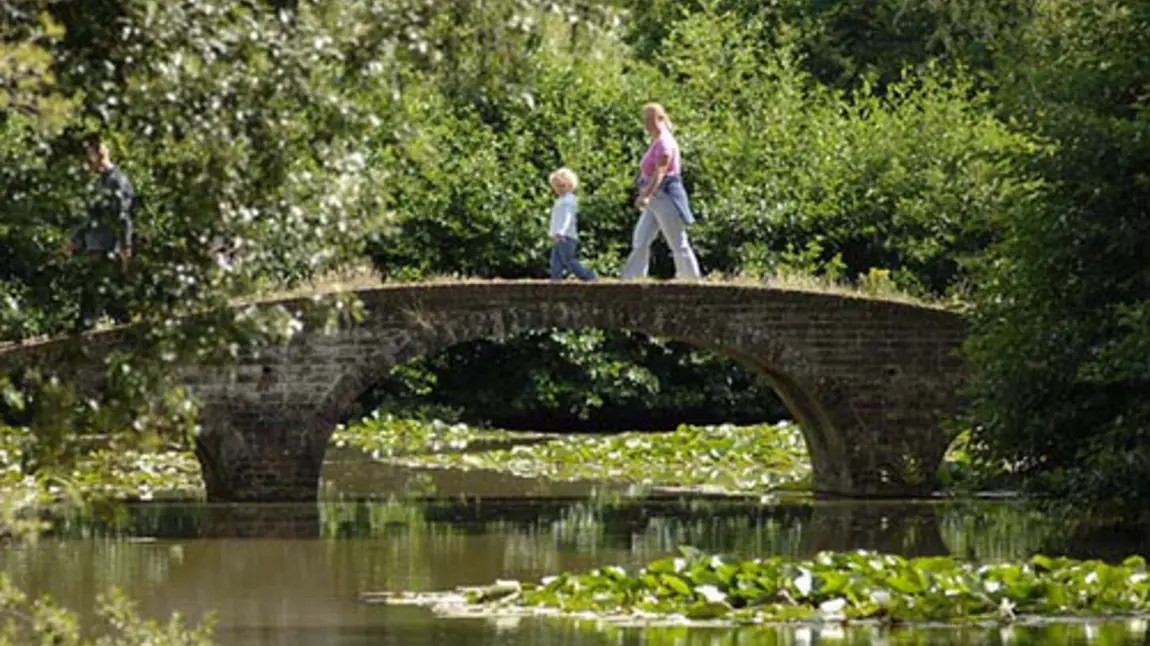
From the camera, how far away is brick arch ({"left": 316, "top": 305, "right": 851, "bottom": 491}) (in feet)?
95.6

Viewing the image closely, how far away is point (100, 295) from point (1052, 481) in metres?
12.5

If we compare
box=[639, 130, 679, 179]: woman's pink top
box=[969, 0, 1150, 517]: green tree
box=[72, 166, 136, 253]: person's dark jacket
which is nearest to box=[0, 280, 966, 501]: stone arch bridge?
box=[639, 130, 679, 179]: woman's pink top

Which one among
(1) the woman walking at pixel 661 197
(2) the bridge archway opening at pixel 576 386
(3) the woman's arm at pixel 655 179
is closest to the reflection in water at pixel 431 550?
(1) the woman walking at pixel 661 197

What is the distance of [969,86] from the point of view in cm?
4266

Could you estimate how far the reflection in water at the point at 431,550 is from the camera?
64.2 feet

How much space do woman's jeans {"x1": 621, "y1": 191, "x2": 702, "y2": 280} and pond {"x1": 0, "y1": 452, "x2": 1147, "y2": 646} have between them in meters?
2.14

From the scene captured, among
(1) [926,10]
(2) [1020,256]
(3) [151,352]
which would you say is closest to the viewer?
(3) [151,352]

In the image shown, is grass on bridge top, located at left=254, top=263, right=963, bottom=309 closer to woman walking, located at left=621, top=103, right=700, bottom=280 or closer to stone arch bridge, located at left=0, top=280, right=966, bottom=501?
stone arch bridge, located at left=0, top=280, right=966, bottom=501

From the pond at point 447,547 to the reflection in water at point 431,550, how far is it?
2cm

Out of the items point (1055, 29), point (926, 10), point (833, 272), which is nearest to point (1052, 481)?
point (1055, 29)

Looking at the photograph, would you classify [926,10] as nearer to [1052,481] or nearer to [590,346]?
[590,346]

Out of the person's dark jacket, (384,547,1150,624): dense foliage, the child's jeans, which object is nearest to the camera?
the person's dark jacket

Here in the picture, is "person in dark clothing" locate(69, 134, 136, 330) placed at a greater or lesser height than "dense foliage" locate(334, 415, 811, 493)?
lesser

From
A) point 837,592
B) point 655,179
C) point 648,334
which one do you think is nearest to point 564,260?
point 648,334
